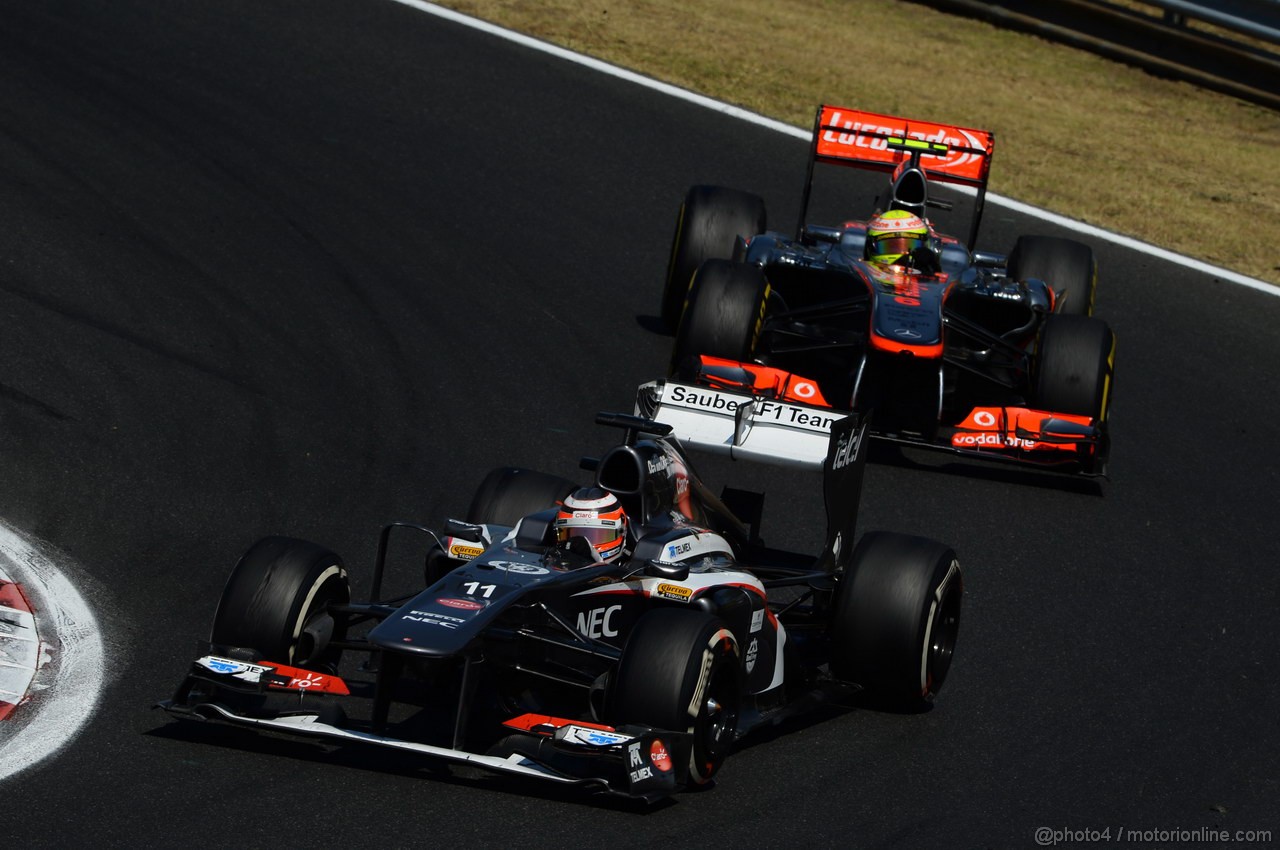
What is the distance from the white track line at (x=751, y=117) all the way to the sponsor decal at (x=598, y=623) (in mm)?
10259

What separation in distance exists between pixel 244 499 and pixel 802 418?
3.17 m

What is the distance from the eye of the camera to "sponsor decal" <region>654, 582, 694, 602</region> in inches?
299

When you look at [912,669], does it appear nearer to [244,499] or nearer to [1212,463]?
[244,499]

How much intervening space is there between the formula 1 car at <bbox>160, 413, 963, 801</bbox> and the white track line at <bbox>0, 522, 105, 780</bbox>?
24.5 inches

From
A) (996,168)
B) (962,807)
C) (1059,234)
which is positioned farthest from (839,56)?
(962,807)

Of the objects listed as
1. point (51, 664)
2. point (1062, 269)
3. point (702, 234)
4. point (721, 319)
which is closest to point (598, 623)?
point (51, 664)

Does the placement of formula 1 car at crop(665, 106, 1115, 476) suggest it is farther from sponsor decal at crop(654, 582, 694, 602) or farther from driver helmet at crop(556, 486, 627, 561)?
sponsor decal at crop(654, 582, 694, 602)

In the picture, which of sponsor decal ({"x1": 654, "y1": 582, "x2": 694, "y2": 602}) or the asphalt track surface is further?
sponsor decal ({"x1": 654, "y1": 582, "x2": 694, "y2": 602})

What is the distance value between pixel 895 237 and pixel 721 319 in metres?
1.75

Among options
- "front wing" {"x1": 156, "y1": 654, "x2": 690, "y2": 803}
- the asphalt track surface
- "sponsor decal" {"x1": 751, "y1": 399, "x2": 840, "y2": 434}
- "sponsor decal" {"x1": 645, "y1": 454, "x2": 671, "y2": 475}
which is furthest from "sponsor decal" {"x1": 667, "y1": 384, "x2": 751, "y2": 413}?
"front wing" {"x1": 156, "y1": 654, "x2": 690, "y2": 803}

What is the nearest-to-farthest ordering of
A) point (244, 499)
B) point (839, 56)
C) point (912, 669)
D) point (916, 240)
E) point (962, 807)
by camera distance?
point (962, 807), point (912, 669), point (244, 499), point (916, 240), point (839, 56)

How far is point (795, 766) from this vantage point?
761 cm

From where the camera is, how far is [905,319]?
39.3 ft

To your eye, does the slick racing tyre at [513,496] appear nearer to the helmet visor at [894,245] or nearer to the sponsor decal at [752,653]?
the sponsor decal at [752,653]
